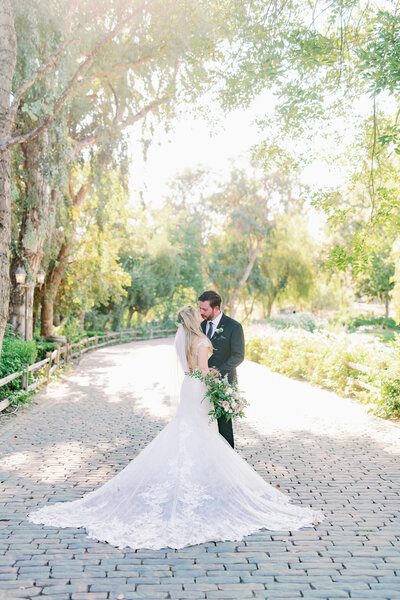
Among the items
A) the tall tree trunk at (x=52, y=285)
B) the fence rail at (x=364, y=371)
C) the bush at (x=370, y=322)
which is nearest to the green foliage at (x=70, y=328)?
the tall tree trunk at (x=52, y=285)

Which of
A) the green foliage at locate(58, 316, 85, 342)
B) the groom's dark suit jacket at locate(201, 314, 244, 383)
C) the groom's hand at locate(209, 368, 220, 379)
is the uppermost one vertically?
the groom's dark suit jacket at locate(201, 314, 244, 383)

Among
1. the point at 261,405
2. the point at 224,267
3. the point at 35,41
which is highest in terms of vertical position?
the point at 35,41

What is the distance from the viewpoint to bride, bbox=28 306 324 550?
480 centimetres

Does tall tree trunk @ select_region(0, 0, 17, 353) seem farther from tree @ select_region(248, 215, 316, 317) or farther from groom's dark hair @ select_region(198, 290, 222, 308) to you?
tree @ select_region(248, 215, 316, 317)

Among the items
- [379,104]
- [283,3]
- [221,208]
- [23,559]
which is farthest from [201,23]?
[221,208]

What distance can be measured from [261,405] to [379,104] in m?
7.60

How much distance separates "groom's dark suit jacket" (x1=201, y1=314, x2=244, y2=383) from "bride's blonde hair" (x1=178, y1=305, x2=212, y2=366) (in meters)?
0.63

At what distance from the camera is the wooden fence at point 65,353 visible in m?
12.8

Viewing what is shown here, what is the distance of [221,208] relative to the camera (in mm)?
47375

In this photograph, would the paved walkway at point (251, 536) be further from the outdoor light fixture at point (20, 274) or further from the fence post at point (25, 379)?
the outdoor light fixture at point (20, 274)

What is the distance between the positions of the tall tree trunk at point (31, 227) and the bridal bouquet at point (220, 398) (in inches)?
429

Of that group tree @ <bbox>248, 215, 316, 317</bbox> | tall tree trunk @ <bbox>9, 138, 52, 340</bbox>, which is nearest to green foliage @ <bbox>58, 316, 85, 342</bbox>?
tall tree trunk @ <bbox>9, 138, 52, 340</bbox>

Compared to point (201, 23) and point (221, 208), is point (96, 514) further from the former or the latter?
point (221, 208)

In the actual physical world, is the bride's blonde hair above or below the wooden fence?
above
